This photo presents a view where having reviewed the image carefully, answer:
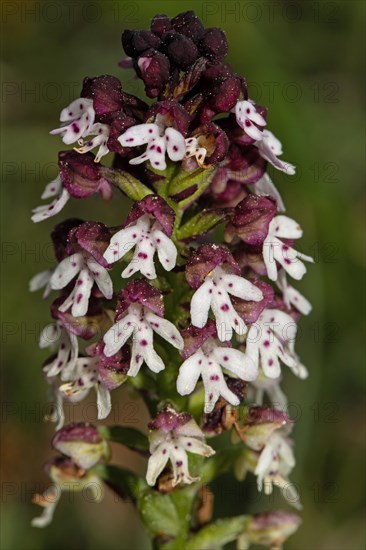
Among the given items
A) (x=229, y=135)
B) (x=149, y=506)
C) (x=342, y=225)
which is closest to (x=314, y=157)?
(x=342, y=225)

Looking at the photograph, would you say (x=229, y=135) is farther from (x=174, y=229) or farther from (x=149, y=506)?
(x=149, y=506)

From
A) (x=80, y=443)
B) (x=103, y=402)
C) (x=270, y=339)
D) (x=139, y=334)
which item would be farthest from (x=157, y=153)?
(x=80, y=443)

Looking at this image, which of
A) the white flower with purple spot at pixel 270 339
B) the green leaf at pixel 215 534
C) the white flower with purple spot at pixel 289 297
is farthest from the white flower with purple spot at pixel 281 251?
the green leaf at pixel 215 534

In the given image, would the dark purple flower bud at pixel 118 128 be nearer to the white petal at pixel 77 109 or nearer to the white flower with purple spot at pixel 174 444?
the white petal at pixel 77 109

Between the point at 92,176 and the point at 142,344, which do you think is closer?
the point at 142,344

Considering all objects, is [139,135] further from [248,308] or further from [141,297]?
[248,308]

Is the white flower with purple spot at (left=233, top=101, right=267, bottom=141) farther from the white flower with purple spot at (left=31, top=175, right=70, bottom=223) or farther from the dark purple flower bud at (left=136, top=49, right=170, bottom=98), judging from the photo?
the white flower with purple spot at (left=31, top=175, right=70, bottom=223)

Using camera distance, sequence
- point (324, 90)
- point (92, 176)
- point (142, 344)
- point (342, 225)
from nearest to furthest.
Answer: point (142, 344)
point (92, 176)
point (342, 225)
point (324, 90)
